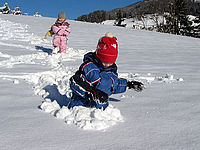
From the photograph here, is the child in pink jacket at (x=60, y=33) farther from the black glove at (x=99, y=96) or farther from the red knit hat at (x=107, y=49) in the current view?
the black glove at (x=99, y=96)

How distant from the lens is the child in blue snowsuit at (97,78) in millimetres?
2115

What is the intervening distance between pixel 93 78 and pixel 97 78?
0.04 m

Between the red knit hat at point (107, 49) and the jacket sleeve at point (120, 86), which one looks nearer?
the red knit hat at point (107, 49)

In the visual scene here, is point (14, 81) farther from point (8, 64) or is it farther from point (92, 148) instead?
point (92, 148)

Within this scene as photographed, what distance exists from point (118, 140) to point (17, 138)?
0.76 meters

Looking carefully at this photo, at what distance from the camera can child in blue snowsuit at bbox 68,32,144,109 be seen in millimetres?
2115

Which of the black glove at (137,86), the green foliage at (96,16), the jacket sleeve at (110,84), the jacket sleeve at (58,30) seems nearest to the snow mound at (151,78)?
the black glove at (137,86)

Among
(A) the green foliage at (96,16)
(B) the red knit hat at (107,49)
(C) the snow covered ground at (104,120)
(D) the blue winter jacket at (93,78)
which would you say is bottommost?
(C) the snow covered ground at (104,120)

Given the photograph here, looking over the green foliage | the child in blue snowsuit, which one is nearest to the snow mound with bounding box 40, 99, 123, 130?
the child in blue snowsuit

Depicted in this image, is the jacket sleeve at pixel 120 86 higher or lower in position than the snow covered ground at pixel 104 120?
higher

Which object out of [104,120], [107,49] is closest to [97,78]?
[107,49]

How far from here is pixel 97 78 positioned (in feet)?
7.01

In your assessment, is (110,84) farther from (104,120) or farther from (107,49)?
(104,120)

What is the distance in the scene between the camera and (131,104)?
245 centimetres
